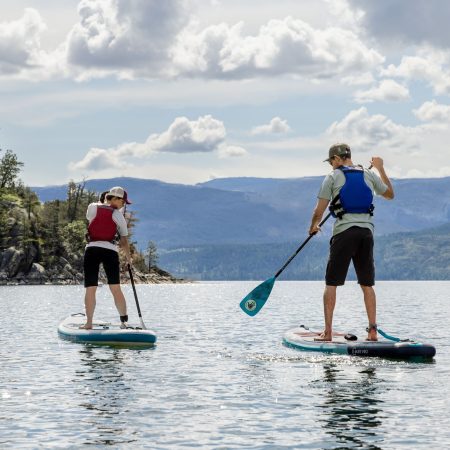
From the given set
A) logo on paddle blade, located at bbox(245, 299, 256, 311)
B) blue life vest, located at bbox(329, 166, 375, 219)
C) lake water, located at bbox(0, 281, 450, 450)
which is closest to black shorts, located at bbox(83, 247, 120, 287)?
lake water, located at bbox(0, 281, 450, 450)

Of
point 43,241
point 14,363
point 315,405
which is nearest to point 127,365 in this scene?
point 14,363

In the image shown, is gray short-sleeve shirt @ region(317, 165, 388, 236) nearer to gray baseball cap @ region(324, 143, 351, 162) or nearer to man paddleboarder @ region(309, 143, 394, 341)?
man paddleboarder @ region(309, 143, 394, 341)

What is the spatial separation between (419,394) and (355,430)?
2.83 metres

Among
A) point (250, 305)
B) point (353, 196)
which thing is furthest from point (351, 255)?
point (250, 305)

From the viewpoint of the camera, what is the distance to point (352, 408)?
11375 mm

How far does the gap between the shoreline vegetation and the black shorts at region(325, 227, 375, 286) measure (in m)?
126

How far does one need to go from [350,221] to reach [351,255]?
2.14 ft

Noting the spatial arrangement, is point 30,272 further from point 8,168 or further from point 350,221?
point 350,221

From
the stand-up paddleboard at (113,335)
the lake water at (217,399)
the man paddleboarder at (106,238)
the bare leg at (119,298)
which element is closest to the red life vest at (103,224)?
the man paddleboarder at (106,238)

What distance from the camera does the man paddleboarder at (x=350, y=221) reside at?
55.9 ft

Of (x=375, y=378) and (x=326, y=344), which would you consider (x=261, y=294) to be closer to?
(x=326, y=344)

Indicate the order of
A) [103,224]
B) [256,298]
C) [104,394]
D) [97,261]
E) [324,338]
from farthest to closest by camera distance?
1. [97,261]
2. [103,224]
3. [256,298]
4. [324,338]
5. [104,394]

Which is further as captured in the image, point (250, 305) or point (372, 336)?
point (250, 305)

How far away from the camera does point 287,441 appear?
935 centimetres
